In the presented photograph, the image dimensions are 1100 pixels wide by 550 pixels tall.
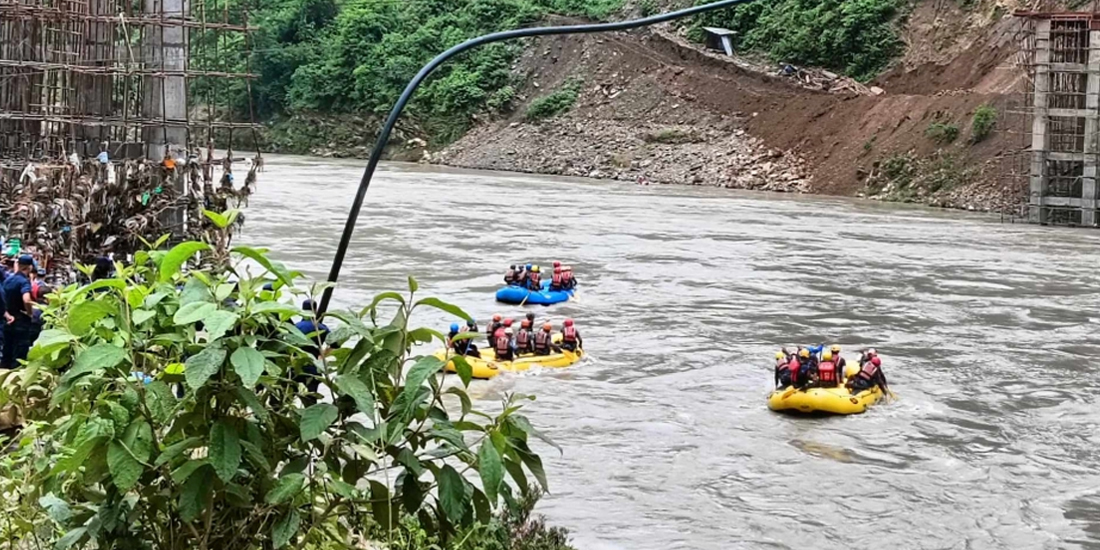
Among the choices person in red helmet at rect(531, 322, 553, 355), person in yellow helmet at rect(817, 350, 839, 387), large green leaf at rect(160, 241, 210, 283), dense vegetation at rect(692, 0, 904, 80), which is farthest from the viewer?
dense vegetation at rect(692, 0, 904, 80)

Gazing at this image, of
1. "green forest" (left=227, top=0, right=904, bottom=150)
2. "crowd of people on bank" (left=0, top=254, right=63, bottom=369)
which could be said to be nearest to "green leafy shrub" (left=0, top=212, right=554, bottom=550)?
"crowd of people on bank" (left=0, top=254, right=63, bottom=369)

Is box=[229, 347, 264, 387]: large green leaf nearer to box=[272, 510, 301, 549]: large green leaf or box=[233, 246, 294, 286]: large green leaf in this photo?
box=[233, 246, 294, 286]: large green leaf

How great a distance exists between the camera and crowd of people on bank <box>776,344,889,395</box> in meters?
15.0

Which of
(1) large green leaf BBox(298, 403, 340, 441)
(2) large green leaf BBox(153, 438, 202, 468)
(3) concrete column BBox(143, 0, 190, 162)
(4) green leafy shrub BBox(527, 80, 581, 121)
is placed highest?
(4) green leafy shrub BBox(527, 80, 581, 121)

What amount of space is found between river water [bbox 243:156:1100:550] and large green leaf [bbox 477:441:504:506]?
5.79 meters

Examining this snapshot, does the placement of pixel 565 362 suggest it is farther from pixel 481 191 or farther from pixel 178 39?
pixel 481 191

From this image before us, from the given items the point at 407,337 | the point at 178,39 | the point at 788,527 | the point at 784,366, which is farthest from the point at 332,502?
the point at 178,39

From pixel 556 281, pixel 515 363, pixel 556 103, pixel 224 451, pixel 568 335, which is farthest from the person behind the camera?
pixel 556 103

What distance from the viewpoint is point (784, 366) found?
15188mm

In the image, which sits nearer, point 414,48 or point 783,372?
point 783,372

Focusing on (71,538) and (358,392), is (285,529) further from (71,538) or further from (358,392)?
(71,538)

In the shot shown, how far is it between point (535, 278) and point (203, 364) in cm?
1776

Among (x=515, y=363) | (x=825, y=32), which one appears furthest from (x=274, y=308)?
(x=825, y=32)

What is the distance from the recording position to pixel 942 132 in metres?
42.1
